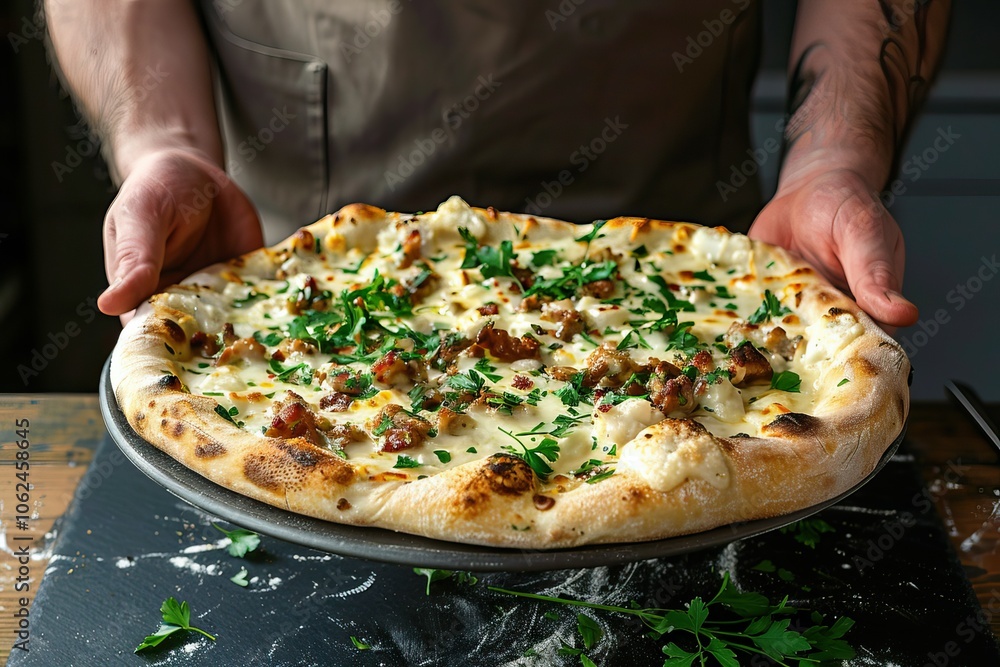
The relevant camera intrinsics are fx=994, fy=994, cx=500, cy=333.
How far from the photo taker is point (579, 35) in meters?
3.20

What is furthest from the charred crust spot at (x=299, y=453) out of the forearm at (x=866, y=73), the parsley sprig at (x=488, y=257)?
the forearm at (x=866, y=73)

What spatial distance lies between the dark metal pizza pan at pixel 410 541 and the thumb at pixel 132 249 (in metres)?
0.68

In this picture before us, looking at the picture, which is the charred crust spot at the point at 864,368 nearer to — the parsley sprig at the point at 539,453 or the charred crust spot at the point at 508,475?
the parsley sprig at the point at 539,453

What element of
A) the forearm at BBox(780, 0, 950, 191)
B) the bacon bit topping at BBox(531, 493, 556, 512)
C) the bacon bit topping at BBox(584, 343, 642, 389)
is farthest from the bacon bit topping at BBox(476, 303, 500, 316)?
the forearm at BBox(780, 0, 950, 191)

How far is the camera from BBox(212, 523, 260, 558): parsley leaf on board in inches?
92.7

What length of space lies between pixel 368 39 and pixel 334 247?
0.78 m

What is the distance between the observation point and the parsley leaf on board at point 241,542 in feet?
7.72

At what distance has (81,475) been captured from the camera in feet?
8.91

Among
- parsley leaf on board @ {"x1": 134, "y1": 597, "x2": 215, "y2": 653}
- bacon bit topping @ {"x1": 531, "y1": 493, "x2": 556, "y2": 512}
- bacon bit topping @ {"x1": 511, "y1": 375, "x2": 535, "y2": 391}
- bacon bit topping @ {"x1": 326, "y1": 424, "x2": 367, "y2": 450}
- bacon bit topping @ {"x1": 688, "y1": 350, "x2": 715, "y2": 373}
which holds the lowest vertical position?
parsley leaf on board @ {"x1": 134, "y1": 597, "x2": 215, "y2": 653}

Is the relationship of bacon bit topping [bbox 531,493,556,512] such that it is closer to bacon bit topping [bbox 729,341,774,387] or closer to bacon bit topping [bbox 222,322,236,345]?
bacon bit topping [bbox 729,341,774,387]

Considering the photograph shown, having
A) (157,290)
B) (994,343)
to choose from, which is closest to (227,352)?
(157,290)

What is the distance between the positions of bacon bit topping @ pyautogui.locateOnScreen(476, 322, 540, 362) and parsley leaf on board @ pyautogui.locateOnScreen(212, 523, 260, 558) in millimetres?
717

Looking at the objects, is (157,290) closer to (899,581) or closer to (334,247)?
(334,247)

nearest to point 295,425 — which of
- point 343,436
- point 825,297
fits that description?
point 343,436
